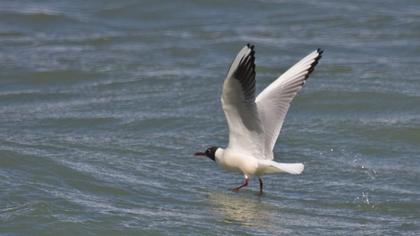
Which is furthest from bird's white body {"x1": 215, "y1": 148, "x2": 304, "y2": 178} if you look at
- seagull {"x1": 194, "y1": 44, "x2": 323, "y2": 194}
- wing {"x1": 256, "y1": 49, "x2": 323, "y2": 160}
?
wing {"x1": 256, "y1": 49, "x2": 323, "y2": 160}

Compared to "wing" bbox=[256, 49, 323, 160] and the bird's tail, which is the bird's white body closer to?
the bird's tail

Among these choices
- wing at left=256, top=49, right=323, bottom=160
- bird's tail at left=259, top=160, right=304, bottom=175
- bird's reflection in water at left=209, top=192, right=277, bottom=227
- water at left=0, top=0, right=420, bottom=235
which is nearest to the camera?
bird's tail at left=259, top=160, right=304, bottom=175

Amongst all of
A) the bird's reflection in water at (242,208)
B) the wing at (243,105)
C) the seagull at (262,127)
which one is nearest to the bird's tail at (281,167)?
the seagull at (262,127)

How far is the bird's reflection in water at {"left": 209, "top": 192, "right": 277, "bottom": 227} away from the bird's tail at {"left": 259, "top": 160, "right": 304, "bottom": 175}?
0.31 meters

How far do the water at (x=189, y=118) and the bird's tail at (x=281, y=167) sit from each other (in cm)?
33

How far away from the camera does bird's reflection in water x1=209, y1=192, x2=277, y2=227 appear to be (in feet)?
29.3

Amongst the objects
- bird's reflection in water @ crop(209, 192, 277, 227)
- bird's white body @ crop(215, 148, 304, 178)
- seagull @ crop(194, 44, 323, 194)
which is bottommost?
bird's reflection in water @ crop(209, 192, 277, 227)

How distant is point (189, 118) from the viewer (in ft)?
41.5

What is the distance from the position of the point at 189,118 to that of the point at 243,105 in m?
3.75

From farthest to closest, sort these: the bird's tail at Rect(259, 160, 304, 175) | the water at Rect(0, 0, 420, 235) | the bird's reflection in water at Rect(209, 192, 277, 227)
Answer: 1. the water at Rect(0, 0, 420, 235)
2. the bird's reflection in water at Rect(209, 192, 277, 227)
3. the bird's tail at Rect(259, 160, 304, 175)

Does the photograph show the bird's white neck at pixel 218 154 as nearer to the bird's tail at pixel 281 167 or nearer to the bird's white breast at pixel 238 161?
the bird's white breast at pixel 238 161

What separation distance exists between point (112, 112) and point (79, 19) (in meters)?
5.76

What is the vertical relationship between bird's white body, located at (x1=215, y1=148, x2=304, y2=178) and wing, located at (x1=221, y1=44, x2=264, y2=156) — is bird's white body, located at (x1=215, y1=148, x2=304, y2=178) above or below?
below

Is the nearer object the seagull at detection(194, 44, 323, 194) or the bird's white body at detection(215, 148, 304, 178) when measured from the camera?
the seagull at detection(194, 44, 323, 194)
